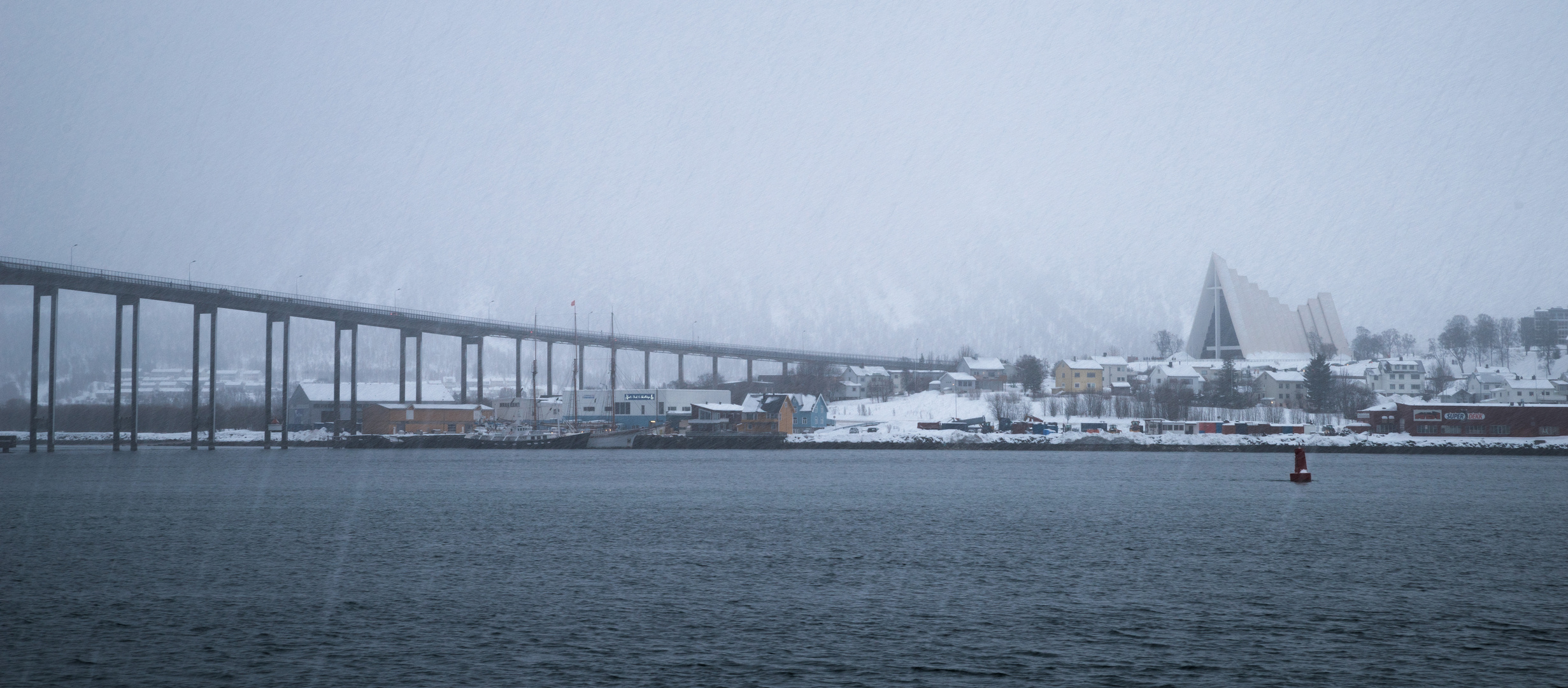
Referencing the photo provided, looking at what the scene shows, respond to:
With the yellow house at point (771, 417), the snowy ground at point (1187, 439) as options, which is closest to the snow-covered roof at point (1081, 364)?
the snowy ground at point (1187, 439)

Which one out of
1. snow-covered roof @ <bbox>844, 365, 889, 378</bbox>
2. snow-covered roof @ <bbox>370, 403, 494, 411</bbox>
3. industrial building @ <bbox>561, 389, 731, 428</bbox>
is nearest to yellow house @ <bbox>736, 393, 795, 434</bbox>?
industrial building @ <bbox>561, 389, 731, 428</bbox>

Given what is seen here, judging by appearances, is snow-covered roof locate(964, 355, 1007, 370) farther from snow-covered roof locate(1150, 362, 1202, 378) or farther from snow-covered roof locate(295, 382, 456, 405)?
snow-covered roof locate(295, 382, 456, 405)

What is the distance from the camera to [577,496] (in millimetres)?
30891

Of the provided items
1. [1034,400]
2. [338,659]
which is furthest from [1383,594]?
[1034,400]

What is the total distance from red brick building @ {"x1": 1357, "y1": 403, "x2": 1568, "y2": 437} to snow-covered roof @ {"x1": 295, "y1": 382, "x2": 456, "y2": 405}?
65.8 meters

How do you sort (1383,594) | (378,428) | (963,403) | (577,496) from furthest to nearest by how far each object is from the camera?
1. (963,403)
2. (378,428)
3. (577,496)
4. (1383,594)

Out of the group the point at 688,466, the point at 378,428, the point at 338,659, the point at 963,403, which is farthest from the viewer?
the point at 963,403

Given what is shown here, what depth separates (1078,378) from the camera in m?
93.4

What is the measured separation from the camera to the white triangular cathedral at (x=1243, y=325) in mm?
115750

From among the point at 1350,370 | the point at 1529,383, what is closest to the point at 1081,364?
the point at 1350,370

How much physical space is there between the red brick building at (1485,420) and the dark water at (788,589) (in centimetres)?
3142

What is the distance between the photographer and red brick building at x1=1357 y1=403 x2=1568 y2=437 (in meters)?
57.9

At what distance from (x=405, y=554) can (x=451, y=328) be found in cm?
5889

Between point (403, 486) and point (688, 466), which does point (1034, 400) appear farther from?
point (403, 486)
